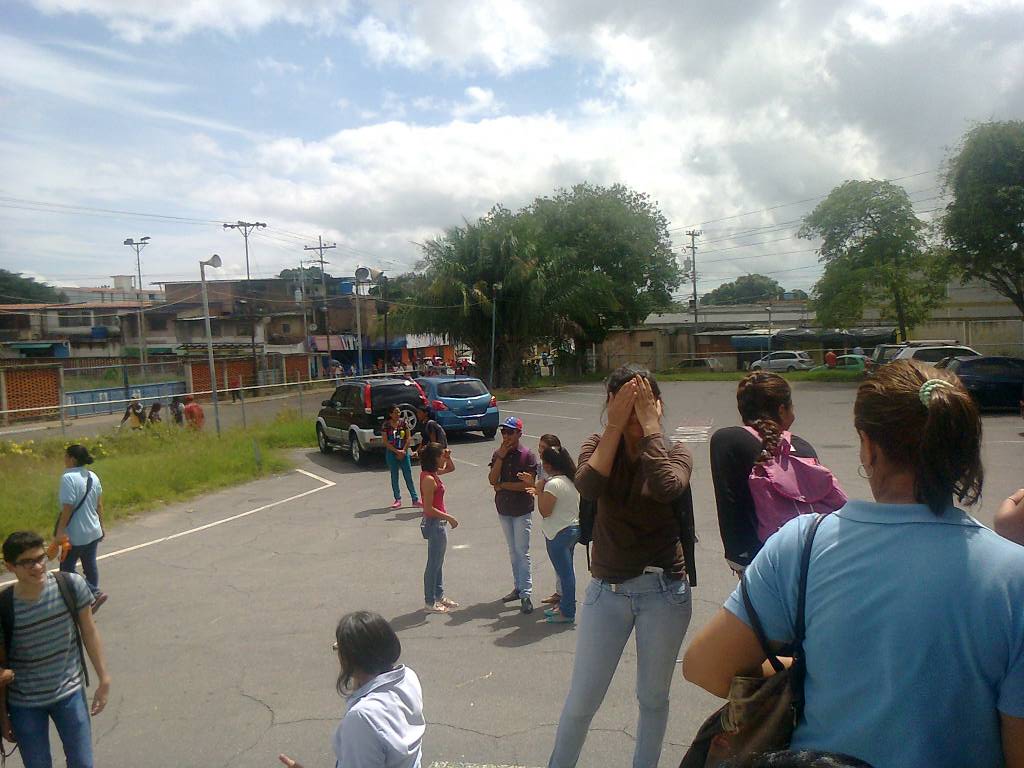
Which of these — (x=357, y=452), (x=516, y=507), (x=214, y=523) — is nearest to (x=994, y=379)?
(x=357, y=452)

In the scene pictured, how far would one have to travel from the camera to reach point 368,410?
16.7 metres

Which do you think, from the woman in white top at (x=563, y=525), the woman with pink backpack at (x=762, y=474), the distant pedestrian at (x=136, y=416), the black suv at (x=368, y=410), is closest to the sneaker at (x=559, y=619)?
the woman in white top at (x=563, y=525)

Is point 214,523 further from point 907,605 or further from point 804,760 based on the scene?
point 907,605

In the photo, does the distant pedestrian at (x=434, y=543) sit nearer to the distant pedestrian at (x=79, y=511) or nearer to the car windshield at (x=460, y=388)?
the distant pedestrian at (x=79, y=511)

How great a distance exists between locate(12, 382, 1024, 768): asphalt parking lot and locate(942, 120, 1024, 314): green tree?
1573 cm

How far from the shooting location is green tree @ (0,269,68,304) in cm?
6938

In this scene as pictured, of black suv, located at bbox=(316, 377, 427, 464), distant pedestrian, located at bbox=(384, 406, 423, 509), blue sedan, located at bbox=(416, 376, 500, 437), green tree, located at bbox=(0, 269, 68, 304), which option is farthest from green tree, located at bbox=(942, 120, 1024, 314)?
green tree, located at bbox=(0, 269, 68, 304)

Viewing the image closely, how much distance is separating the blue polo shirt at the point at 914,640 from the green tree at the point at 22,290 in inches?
3062

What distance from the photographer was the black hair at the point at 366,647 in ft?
9.11

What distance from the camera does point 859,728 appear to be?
5.51 feet

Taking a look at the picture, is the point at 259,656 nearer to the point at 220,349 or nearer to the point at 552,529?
the point at 552,529

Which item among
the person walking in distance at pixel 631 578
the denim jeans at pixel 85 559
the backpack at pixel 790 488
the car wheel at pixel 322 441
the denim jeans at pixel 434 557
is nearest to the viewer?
the backpack at pixel 790 488

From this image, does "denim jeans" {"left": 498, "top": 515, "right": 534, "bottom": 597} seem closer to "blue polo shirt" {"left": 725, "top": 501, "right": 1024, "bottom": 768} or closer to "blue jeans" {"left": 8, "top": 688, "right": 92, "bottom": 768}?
"blue jeans" {"left": 8, "top": 688, "right": 92, "bottom": 768}

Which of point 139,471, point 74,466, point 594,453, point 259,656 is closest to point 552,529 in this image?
point 259,656
